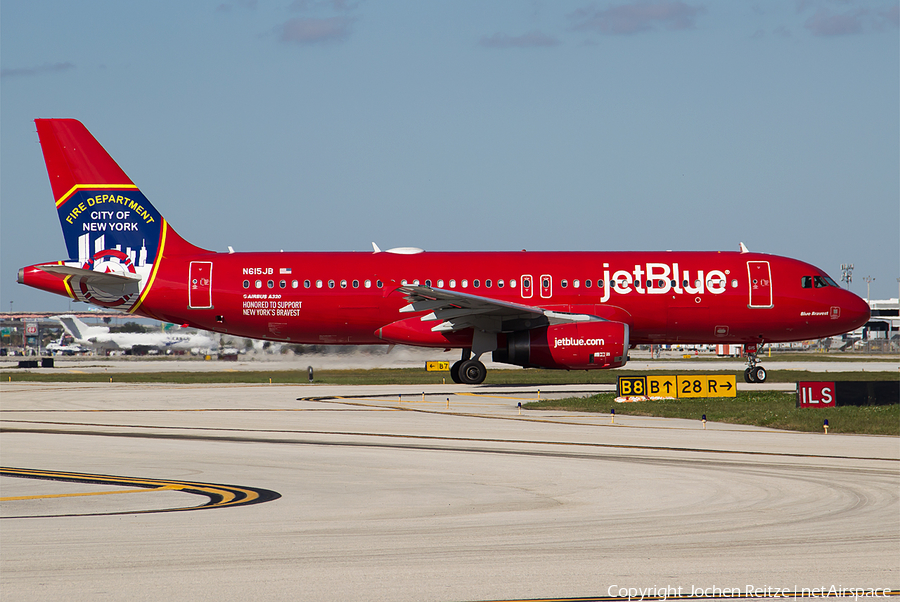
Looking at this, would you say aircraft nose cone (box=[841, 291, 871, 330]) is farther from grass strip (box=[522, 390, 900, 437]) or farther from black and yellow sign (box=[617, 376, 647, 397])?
black and yellow sign (box=[617, 376, 647, 397])

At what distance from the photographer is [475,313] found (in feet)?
104

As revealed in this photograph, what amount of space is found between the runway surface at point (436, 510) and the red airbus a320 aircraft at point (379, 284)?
11.3m

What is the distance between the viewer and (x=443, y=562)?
29.1ft

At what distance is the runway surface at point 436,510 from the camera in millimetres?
8263

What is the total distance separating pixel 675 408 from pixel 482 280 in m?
10.5

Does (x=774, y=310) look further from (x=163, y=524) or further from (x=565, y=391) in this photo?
(x=163, y=524)

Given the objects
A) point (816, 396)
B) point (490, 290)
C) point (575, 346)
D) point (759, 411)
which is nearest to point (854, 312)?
point (816, 396)

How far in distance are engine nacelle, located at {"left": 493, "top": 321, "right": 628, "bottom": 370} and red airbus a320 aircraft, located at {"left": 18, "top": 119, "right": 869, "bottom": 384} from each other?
1433mm

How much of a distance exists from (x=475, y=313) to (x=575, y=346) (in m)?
3.64

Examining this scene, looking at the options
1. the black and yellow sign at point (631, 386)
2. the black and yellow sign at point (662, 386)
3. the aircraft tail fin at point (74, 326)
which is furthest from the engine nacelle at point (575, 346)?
the aircraft tail fin at point (74, 326)

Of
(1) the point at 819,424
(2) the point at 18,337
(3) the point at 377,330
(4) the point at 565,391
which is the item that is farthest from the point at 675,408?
(2) the point at 18,337

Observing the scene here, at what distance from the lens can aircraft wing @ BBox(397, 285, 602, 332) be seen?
101ft

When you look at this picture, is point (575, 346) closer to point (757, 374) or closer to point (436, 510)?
point (757, 374)

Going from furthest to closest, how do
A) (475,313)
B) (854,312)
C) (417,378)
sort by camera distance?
1. (417,378)
2. (854,312)
3. (475,313)
